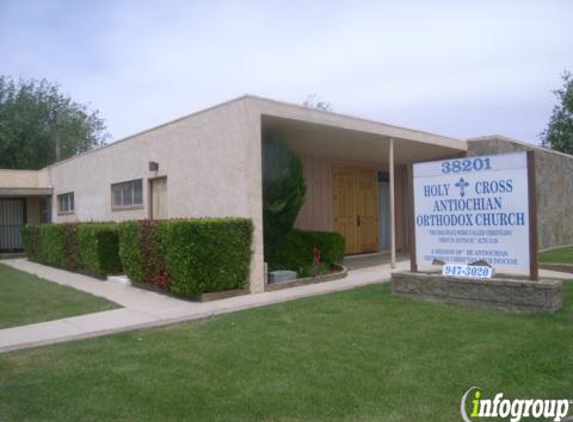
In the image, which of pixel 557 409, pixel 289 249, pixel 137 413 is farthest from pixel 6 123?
pixel 557 409

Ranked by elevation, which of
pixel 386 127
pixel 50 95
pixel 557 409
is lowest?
pixel 557 409

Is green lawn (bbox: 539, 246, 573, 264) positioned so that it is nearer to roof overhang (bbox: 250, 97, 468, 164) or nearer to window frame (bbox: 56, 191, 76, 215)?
roof overhang (bbox: 250, 97, 468, 164)

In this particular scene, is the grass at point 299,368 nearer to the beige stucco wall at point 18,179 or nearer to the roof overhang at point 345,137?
the roof overhang at point 345,137

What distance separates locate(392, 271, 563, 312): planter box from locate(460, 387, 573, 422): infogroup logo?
2.73 m

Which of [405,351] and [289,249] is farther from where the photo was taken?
[289,249]

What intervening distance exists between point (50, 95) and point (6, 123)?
204 inches

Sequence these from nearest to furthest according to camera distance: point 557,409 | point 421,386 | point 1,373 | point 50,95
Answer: point 557,409 → point 421,386 → point 1,373 → point 50,95

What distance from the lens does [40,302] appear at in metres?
8.38

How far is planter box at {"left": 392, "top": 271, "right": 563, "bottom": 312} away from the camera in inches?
245

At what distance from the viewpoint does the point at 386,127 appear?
35.9 ft

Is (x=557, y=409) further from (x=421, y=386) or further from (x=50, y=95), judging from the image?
(x=50, y=95)

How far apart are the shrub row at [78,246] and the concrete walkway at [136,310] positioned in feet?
1.94

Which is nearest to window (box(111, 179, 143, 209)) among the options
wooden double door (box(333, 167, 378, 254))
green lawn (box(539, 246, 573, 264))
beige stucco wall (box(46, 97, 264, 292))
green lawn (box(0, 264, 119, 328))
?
beige stucco wall (box(46, 97, 264, 292))

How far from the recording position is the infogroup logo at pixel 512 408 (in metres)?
3.51
